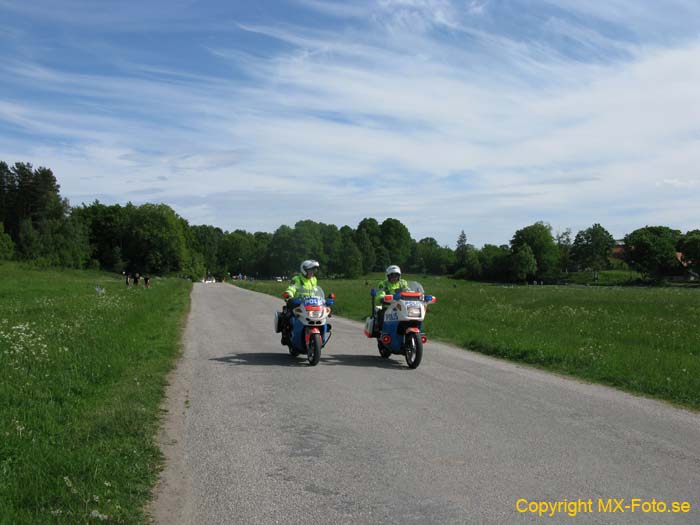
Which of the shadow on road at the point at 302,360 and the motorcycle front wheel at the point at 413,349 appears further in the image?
the shadow on road at the point at 302,360

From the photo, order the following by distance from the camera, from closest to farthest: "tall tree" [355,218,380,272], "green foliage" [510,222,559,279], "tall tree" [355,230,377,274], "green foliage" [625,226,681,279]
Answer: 1. "green foliage" [625,226,681,279]
2. "green foliage" [510,222,559,279]
3. "tall tree" [355,230,377,274]
4. "tall tree" [355,218,380,272]

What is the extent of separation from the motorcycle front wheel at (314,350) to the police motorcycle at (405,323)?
5.21 feet

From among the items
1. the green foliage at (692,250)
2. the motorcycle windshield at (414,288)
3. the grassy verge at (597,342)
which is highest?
the green foliage at (692,250)

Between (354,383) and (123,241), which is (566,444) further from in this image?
(123,241)

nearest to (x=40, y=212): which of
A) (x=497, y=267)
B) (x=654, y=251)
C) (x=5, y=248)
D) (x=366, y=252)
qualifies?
(x=5, y=248)

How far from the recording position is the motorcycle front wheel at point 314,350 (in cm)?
1127

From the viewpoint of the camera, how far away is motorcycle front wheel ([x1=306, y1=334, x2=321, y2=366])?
11.3 metres

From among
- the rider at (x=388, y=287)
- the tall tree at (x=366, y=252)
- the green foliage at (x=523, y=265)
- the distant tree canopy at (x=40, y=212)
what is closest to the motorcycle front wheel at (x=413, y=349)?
the rider at (x=388, y=287)

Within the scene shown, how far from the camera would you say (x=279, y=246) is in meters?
122

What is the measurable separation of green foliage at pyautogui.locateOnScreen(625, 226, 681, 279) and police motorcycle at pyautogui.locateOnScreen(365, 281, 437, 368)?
10777 cm

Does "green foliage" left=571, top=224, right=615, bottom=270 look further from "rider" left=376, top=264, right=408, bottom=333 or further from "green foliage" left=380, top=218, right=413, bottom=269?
"rider" left=376, top=264, right=408, bottom=333

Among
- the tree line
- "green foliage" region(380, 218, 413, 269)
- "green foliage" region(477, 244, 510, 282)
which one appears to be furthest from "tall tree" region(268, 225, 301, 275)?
"green foliage" region(477, 244, 510, 282)

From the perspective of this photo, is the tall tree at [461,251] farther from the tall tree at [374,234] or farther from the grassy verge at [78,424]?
the grassy verge at [78,424]

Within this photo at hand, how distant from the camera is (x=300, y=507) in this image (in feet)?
14.9
